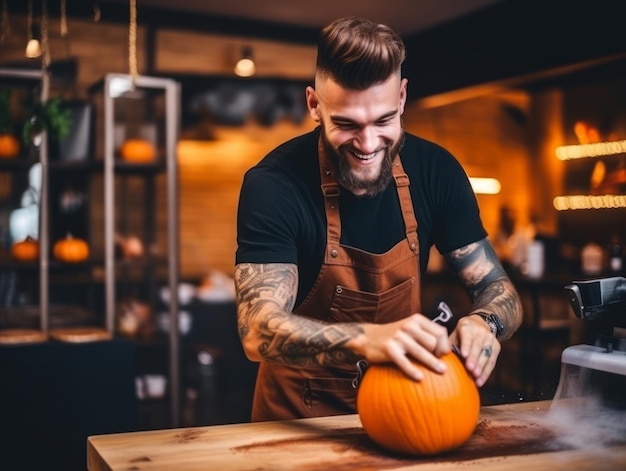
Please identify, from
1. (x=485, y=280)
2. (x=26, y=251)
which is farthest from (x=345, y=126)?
(x=26, y=251)

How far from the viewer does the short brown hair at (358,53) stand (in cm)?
179

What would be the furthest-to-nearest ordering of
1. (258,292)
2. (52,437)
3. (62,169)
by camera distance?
(62,169), (52,437), (258,292)

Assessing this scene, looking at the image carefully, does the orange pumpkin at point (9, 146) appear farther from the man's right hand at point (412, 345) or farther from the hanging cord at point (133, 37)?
the man's right hand at point (412, 345)

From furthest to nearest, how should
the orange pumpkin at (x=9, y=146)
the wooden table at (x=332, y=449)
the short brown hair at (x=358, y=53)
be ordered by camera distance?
the orange pumpkin at (x=9, y=146), the short brown hair at (x=358, y=53), the wooden table at (x=332, y=449)

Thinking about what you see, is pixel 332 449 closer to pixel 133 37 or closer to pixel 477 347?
pixel 477 347

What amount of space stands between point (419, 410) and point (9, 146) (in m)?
3.83

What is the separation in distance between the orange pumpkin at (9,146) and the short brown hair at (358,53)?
330cm

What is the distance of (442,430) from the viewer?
1.50 meters

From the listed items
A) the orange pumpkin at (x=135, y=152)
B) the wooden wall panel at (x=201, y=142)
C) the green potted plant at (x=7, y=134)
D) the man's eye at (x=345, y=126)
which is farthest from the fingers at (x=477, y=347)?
the wooden wall panel at (x=201, y=142)

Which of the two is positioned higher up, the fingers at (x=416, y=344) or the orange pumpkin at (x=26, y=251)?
the orange pumpkin at (x=26, y=251)

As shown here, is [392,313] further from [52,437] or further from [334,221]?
[52,437]

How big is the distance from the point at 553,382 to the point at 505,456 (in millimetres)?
522

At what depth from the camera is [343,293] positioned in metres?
2.04

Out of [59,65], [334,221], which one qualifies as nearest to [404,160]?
[334,221]
